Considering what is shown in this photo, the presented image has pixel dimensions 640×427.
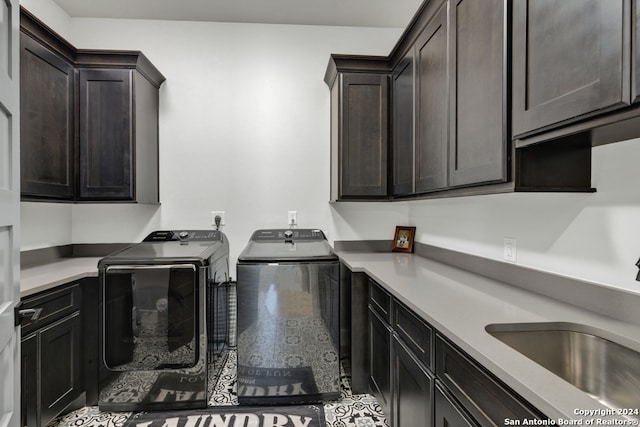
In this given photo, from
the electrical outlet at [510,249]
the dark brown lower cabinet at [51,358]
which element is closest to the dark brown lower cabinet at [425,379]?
the electrical outlet at [510,249]

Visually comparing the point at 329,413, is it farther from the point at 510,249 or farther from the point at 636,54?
the point at 636,54

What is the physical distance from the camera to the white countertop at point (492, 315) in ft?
2.36

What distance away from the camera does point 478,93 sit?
1.38 meters

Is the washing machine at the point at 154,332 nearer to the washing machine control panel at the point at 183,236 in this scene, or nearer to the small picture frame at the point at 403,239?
the washing machine control panel at the point at 183,236

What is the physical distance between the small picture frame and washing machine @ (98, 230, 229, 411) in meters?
1.55

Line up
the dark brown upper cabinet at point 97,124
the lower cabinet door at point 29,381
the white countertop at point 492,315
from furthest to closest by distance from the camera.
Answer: the dark brown upper cabinet at point 97,124
the lower cabinet door at point 29,381
the white countertop at point 492,315

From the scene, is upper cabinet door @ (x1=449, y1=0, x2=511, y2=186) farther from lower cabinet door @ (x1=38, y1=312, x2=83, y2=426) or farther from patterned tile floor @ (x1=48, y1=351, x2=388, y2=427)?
lower cabinet door @ (x1=38, y1=312, x2=83, y2=426)

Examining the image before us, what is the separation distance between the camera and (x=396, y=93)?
2406mm

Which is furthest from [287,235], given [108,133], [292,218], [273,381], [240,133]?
[108,133]

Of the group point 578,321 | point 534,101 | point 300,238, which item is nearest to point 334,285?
point 300,238

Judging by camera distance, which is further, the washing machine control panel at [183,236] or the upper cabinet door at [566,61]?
the washing machine control panel at [183,236]

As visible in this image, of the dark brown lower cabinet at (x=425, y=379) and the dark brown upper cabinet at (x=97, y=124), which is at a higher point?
the dark brown upper cabinet at (x=97, y=124)

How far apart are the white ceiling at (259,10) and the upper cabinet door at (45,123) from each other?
Answer: 646mm

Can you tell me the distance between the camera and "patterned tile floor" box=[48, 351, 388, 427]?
1963mm
